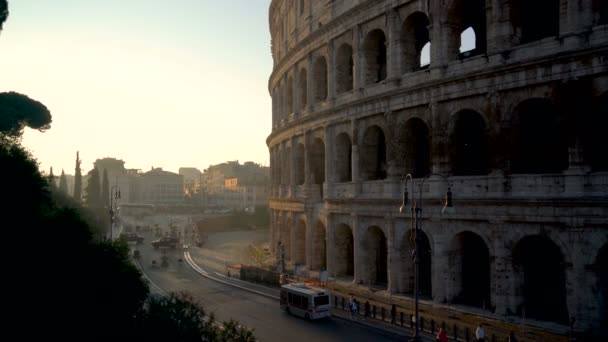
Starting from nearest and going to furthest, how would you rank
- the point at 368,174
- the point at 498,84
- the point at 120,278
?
the point at 120,278 → the point at 498,84 → the point at 368,174

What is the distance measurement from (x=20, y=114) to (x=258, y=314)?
941 inches

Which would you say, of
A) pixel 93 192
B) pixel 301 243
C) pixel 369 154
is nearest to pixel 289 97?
pixel 301 243

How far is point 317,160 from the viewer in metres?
36.2

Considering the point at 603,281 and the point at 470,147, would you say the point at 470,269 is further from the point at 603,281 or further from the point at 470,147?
the point at 603,281

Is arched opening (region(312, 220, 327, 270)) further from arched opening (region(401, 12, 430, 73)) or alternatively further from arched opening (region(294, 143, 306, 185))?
arched opening (region(401, 12, 430, 73))

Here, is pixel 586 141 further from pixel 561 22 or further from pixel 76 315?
pixel 76 315

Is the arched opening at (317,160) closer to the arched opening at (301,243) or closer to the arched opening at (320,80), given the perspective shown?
the arched opening at (320,80)

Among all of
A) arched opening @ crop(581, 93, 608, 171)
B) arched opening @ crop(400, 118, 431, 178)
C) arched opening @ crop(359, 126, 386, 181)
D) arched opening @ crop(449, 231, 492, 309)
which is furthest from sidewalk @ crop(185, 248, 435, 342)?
arched opening @ crop(581, 93, 608, 171)

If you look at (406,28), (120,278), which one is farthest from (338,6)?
(120,278)

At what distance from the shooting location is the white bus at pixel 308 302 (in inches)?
992

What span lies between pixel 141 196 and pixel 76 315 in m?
170

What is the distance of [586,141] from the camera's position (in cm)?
2058

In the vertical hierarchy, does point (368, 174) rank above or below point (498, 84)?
below

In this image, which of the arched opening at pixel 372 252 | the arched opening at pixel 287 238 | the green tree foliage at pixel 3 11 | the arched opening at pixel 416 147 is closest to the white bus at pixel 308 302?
the arched opening at pixel 372 252
